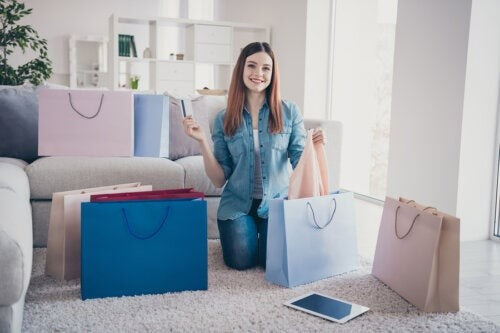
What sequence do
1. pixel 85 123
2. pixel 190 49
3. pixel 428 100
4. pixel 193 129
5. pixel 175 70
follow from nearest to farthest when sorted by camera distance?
pixel 193 129 → pixel 85 123 → pixel 428 100 → pixel 175 70 → pixel 190 49

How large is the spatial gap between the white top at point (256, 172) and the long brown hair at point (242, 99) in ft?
0.24

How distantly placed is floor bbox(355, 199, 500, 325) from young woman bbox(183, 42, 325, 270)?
0.69 meters

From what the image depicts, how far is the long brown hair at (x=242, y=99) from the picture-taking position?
2.21 meters

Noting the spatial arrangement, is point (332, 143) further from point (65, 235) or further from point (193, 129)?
point (65, 235)

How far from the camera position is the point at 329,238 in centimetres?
206

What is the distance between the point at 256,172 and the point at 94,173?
766mm

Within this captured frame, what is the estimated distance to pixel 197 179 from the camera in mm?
2559

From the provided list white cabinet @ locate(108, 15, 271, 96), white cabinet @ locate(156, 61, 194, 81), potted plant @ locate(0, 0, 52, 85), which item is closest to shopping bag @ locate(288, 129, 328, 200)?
potted plant @ locate(0, 0, 52, 85)

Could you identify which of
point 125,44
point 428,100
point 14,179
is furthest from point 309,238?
point 125,44

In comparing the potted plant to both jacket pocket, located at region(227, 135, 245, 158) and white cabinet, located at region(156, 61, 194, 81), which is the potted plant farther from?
jacket pocket, located at region(227, 135, 245, 158)

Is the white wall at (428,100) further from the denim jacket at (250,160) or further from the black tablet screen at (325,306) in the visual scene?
the black tablet screen at (325,306)

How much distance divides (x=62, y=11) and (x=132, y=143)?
5810 millimetres

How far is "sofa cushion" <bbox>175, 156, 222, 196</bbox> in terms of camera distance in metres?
2.55

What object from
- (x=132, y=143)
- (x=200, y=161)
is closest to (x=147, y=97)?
(x=132, y=143)
